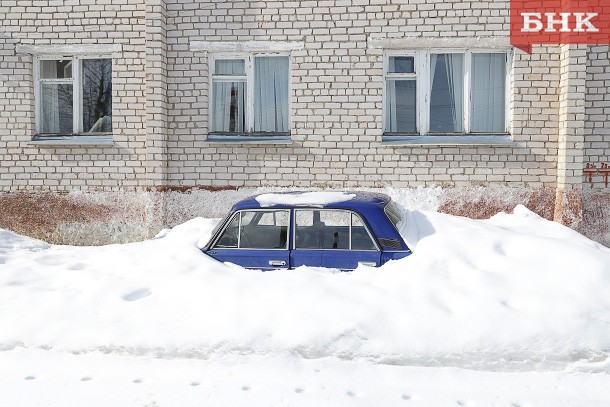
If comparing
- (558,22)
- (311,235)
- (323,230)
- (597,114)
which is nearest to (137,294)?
(311,235)

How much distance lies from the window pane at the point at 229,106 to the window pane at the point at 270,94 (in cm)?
23

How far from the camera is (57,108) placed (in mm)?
7914

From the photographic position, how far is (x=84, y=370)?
3201 millimetres

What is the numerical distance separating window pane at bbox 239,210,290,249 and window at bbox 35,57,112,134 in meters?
4.50

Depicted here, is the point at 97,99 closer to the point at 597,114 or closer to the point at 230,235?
the point at 230,235

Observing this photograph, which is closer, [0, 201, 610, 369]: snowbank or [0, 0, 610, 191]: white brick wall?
[0, 201, 610, 369]: snowbank

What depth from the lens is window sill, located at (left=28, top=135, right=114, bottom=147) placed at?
7527 millimetres

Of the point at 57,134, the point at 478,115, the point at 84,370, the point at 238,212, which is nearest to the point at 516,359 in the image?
the point at 238,212

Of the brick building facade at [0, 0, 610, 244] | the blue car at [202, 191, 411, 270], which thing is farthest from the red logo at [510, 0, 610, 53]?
the blue car at [202, 191, 411, 270]

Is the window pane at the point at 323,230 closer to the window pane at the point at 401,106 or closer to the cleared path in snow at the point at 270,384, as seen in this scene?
the cleared path in snow at the point at 270,384

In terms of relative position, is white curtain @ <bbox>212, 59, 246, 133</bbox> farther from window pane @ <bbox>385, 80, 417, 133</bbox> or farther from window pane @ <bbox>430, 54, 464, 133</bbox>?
window pane @ <bbox>430, 54, 464, 133</bbox>

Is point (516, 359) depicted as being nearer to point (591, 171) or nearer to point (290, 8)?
point (591, 171)

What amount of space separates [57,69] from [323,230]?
5.98m

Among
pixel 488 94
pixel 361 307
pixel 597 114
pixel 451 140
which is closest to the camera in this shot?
A: pixel 361 307
